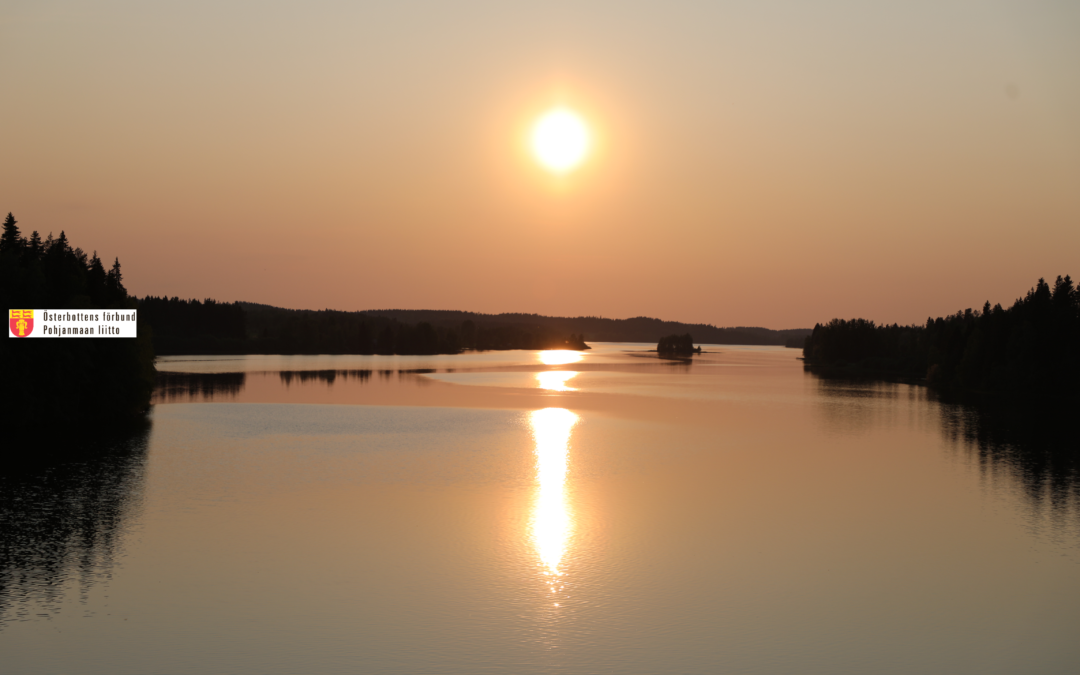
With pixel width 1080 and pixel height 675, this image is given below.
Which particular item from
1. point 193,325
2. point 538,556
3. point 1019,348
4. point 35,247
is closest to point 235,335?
point 193,325

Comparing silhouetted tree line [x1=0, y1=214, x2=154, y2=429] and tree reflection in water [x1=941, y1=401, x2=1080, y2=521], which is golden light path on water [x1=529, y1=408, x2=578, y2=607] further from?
silhouetted tree line [x1=0, y1=214, x2=154, y2=429]

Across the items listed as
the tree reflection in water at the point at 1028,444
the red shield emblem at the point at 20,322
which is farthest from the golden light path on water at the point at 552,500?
the red shield emblem at the point at 20,322

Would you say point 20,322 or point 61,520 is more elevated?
point 20,322

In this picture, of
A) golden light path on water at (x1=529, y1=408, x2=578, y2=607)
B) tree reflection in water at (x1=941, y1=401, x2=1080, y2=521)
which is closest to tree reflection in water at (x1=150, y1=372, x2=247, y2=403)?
golden light path on water at (x1=529, y1=408, x2=578, y2=607)

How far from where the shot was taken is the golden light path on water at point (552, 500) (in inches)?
828

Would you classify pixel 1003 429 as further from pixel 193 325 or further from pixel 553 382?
pixel 193 325

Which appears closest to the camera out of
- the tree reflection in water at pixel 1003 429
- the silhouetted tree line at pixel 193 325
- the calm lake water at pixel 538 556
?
the calm lake water at pixel 538 556

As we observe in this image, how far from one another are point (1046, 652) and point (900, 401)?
210ft

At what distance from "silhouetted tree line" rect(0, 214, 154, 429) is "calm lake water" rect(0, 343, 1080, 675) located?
22.9 feet

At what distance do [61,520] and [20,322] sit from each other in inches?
1086

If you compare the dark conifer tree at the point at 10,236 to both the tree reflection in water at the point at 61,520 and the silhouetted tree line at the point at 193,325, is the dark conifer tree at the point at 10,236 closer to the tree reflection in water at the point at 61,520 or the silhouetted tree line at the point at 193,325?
the tree reflection in water at the point at 61,520

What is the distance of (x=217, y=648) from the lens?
584 inches

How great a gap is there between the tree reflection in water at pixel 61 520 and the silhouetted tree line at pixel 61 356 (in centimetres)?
949

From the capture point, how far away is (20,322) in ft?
150
